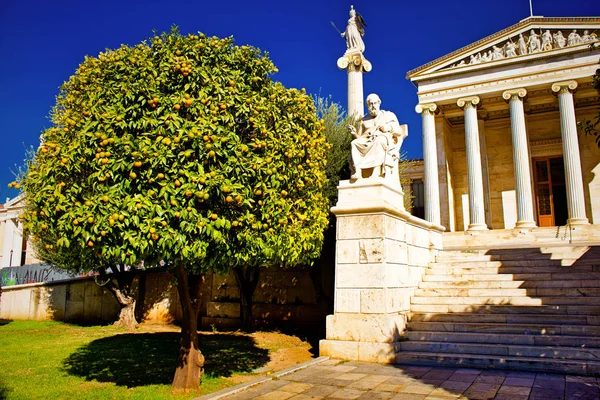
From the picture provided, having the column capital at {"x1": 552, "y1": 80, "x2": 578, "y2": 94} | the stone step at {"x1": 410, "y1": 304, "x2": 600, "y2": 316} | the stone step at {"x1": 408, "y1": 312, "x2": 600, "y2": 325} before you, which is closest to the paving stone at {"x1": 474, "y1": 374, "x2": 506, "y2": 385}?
the stone step at {"x1": 408, "y1": 312, "x2": 600, "y2": 325}

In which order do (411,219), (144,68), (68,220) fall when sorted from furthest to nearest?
(411,219) < (144,68) < (68,220)

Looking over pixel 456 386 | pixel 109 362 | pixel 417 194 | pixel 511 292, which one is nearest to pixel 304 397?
pixel 456 386

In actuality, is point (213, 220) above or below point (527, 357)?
above

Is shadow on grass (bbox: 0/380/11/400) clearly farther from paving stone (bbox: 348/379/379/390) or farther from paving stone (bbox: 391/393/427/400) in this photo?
paving stone (bbox: 391/393/427/400)

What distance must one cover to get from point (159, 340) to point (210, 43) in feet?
26.8

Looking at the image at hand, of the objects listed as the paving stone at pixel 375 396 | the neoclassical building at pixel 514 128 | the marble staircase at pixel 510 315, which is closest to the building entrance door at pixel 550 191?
the neoclassical building at pixel 514 128

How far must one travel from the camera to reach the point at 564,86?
63.5 feet

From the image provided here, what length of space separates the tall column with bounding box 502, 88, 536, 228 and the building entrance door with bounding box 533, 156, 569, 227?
129 inches

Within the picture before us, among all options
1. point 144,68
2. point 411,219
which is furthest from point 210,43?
point 411,219

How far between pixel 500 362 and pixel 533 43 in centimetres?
1735

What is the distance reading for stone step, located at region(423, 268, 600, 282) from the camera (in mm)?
9911

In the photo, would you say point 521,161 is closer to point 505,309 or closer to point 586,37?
point 586,37

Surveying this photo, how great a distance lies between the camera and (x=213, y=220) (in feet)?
18.5

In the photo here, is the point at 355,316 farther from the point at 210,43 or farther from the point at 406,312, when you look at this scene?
the point at 210,43
